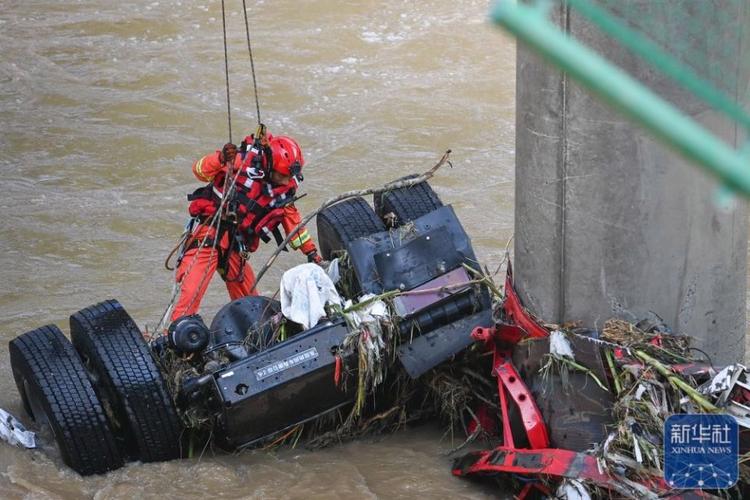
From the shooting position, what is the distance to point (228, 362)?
586 cm

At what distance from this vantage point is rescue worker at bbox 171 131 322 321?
698 cm

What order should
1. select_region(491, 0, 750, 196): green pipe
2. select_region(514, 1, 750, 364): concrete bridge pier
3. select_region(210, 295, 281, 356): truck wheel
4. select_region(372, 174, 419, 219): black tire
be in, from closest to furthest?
select_region(491, 0, 750, 196): green pipe → select_region(514, 1, 750, 364): concrete bridge pier → select_region(210, 295, 281, 356): truck wheel → select_region(372, 174, 419, 219): black tire

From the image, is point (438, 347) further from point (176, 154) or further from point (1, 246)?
point (176, 154)

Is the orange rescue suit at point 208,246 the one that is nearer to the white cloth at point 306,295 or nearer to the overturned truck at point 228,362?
the overturned truck at point 228,362

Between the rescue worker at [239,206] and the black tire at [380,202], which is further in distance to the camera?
the rescue worker at [239,206]

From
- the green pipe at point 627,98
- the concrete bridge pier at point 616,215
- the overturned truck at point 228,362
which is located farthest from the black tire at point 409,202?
the green pipe at point 627,98

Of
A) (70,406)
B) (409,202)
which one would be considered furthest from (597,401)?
(70,406)

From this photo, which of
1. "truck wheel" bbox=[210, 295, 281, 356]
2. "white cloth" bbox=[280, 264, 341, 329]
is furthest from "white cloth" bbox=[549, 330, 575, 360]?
"truck wheel" bbox=[210, 295, 281, 356]

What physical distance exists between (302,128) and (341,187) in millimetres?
1924

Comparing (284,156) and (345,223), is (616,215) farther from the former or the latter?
(284,156)

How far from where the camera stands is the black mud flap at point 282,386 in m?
5.44

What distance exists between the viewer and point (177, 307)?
698 cm

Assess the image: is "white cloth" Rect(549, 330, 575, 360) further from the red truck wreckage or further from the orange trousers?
the orange trousers

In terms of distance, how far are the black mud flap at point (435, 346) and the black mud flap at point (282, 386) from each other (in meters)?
0.28
